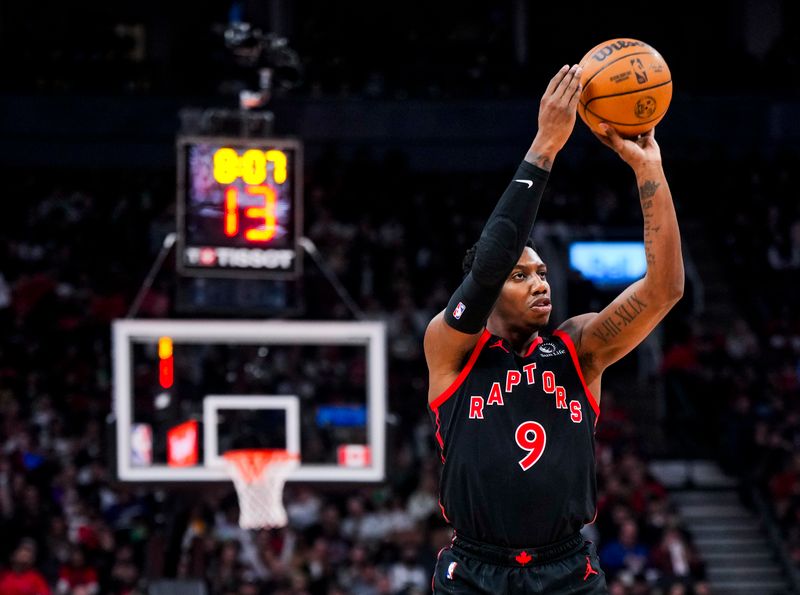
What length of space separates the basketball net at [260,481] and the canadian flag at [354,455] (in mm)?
336

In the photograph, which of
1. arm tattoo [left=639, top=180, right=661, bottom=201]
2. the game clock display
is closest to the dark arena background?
the game clock display

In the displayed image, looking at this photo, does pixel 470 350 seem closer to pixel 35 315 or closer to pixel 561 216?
pixel 35 315

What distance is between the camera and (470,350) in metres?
4.33

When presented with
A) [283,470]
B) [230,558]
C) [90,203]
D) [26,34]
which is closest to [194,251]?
[283,470]

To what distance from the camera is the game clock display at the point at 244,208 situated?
10820 millimetres

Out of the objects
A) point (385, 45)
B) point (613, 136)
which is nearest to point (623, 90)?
point (613, 136)

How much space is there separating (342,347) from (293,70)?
479cm

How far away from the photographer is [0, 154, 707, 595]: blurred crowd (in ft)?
41.6

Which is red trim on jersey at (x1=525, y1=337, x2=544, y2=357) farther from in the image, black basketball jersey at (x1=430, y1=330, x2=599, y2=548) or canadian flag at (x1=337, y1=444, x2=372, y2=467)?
canadian flag at (x1=337, y1=444, x2=372, y2=467)

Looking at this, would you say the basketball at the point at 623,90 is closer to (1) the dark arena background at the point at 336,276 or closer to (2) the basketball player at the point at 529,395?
(2) the basketball player at the point at 529,395

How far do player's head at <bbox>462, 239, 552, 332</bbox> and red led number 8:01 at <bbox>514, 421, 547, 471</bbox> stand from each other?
328 mm

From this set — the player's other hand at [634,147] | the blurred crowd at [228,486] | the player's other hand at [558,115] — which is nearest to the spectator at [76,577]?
the blurred crowd at [228,486]

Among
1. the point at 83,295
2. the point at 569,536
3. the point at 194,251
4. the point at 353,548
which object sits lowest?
the point at 353,548

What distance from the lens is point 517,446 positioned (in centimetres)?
422
